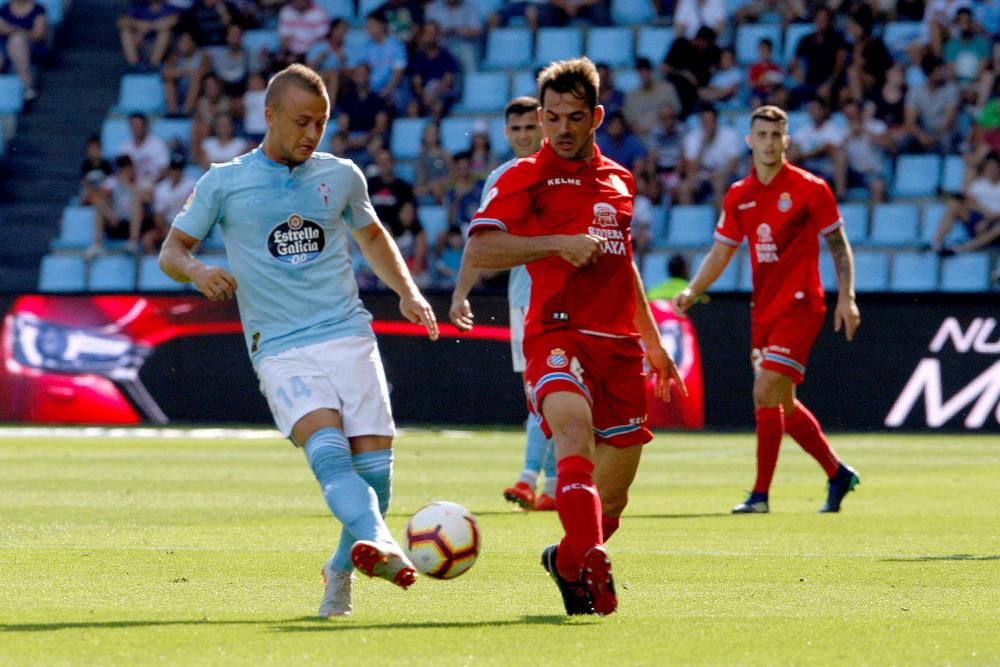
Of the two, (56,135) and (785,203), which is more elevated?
(785,203)

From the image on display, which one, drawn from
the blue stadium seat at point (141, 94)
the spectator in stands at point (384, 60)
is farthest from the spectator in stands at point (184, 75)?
the spectator in stands at point (384, 60)

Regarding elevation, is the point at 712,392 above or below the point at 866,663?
below

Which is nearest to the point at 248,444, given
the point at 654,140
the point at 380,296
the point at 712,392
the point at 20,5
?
the point at 380,296

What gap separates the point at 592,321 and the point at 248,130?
20566 mm

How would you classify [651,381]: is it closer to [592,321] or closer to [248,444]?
[248,444]

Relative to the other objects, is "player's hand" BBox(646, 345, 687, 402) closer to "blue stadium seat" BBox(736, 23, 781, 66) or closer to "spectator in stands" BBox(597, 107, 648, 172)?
"spectator in stands" BBox(597, 107, 648, 172)

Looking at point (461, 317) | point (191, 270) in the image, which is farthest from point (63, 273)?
point (191, 270)

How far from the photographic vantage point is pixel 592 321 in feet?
24.1

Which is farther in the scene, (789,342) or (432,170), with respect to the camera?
(432,170)

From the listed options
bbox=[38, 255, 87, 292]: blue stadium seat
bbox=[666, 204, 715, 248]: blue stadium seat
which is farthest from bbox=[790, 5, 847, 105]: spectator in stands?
bbox=[38, 255, 87, 292]: blue stadium seat

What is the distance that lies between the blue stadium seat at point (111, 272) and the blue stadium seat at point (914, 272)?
10251mm

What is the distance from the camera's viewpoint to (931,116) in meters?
24.3

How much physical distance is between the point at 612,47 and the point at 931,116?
16.0ft

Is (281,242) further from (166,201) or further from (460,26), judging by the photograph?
(460,26)
